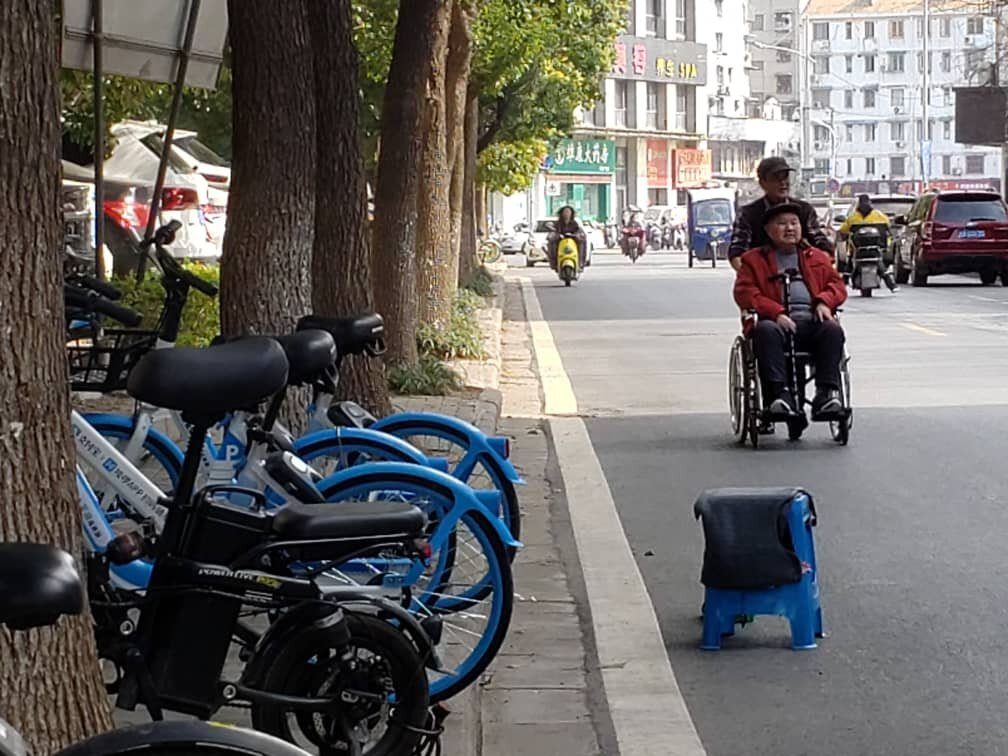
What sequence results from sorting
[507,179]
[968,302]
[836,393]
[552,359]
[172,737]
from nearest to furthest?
[172,737], [836,393], [552,359], [968,302], [507,179]

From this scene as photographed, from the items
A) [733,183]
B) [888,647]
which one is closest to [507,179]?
[888,647]

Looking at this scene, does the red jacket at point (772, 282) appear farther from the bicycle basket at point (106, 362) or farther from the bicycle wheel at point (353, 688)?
the bicycle wheel at point (353, 688)

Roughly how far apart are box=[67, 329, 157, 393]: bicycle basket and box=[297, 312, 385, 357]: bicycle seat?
1.93 ft

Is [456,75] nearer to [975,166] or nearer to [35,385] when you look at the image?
[35,385]

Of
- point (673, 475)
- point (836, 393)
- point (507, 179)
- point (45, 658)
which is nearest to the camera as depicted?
point (45, 658)

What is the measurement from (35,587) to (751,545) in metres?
4.50

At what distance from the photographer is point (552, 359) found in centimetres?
2111

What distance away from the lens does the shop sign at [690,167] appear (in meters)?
95.7

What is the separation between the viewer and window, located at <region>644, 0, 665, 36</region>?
93.9 meters

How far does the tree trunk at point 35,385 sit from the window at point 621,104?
88.4 metres

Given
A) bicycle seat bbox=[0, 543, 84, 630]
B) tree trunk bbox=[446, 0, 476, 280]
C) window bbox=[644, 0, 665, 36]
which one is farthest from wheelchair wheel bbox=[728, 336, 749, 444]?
window bbox=[644, 0, 665, 36]

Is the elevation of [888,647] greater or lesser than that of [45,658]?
lesser

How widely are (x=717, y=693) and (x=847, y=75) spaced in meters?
131

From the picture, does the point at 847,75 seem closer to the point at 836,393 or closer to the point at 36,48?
the point at 836,393
